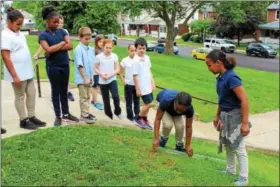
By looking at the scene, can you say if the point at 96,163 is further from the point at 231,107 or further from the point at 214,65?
the point at 214,65

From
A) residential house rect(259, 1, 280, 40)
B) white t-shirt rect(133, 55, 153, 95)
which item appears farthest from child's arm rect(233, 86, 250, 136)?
residential house rect(259, 1, 280, 40)

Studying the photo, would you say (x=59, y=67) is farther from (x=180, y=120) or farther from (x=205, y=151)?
(x=205, y=151)

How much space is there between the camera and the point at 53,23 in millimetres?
5180

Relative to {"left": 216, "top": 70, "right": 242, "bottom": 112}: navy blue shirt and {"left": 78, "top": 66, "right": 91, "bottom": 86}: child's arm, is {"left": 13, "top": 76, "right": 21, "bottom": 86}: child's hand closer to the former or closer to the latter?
{"left": 78, "top": 66, "right": 91, "bottom": 86}: child's arm

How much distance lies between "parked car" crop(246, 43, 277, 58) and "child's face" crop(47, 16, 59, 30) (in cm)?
1077

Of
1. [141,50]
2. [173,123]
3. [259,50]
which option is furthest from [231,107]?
[259,50]

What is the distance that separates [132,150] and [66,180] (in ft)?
3.55

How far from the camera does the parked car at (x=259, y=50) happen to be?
52.2 ft

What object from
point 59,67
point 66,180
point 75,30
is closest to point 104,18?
point 75,30

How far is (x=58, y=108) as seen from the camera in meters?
5.75

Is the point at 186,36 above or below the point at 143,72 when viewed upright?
above

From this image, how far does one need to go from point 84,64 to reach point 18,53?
1081 millimetres

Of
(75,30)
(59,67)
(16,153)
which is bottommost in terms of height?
(16,153)

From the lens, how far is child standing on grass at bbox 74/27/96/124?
18.9 feet
